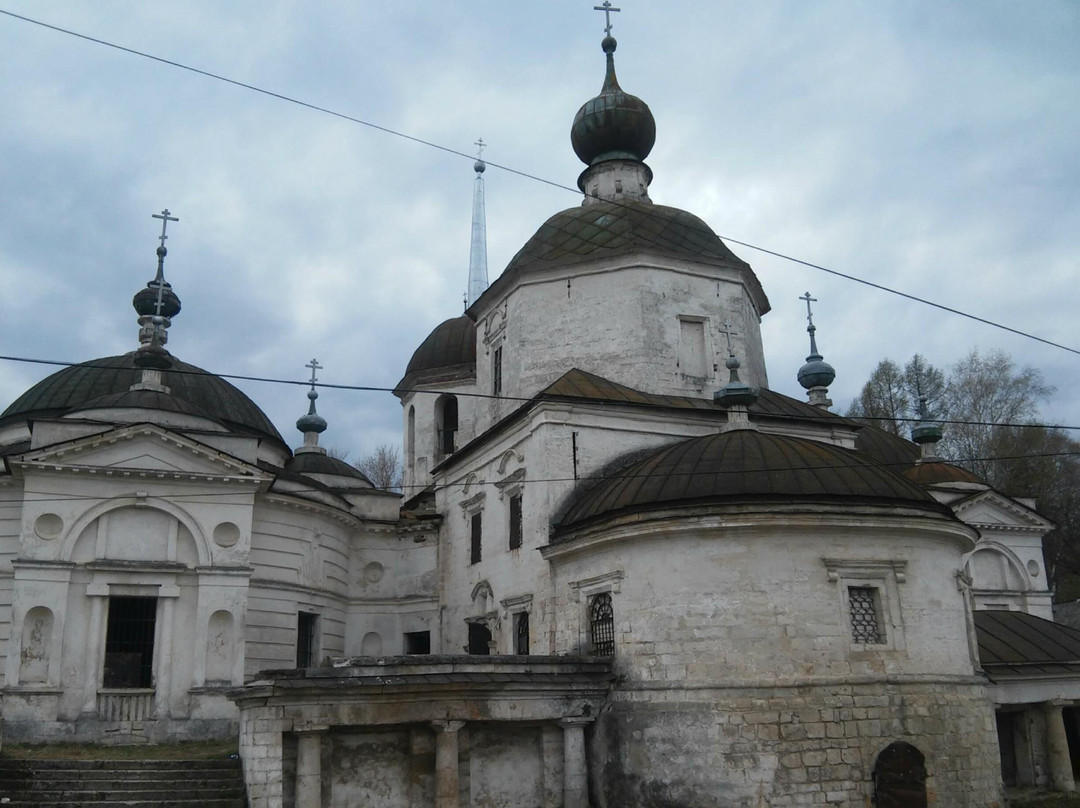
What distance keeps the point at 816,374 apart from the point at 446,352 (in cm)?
1143

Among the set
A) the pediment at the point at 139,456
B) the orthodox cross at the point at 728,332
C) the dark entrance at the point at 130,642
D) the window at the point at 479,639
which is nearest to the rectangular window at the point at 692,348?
the orthodox cross at the point at 728,332

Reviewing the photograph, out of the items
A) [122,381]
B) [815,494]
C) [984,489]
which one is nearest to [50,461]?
[122,381]

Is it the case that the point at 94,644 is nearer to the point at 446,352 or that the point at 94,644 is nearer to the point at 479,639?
the point at 479,639

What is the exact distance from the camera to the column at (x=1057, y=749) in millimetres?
17531

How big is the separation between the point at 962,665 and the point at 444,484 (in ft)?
40.2

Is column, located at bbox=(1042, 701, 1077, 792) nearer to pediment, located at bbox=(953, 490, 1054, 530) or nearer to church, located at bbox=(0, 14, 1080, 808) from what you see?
church, located at bbox=(0, 14, 1080, 808)

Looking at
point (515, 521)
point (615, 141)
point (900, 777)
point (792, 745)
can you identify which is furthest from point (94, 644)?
point (615, 141)

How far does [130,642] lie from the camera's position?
18516mm

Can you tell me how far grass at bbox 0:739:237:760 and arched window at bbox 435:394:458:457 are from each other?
11.8 metres

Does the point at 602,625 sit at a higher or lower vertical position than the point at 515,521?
lower

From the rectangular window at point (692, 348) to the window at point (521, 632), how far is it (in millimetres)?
6047

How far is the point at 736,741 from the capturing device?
13258 millimetres

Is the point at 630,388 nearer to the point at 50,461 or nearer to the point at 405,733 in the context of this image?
the point at 405,733

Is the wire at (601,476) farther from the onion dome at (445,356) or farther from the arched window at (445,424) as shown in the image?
the onion dome at (445,356)
